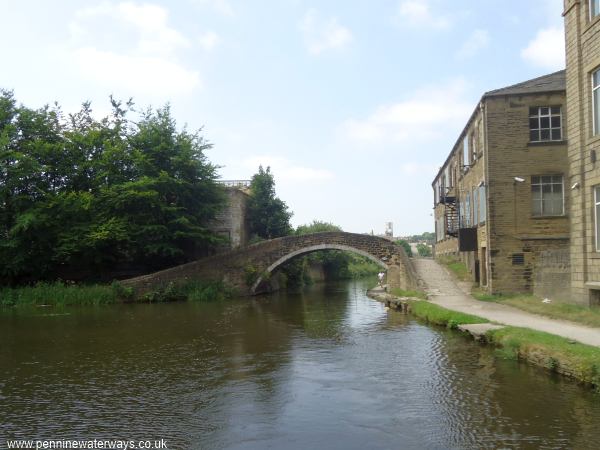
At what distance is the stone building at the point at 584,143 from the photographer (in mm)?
12523

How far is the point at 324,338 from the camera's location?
13.1m

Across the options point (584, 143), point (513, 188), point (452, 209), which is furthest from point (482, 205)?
point (452, 209)

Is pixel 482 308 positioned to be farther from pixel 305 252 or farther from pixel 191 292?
pixel 191 292

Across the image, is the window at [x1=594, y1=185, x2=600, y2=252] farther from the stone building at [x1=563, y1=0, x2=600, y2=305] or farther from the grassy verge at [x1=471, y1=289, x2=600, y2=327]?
the grassy verge at [x1=471, y1=289, x2=600, y2=327]

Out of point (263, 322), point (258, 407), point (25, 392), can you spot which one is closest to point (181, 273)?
point (263, 322)

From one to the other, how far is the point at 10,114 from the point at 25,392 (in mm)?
21043

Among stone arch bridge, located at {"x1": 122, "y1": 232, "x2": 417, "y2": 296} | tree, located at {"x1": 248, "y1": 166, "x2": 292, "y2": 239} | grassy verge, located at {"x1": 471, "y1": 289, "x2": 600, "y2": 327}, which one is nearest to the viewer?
grassy verge, located at {"x1": 471, "y1": 289, "x2": 600, "y2": 327}

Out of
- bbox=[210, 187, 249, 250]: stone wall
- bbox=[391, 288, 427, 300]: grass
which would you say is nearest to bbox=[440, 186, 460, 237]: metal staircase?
bbox=[391, 288, 427, 300]: grass

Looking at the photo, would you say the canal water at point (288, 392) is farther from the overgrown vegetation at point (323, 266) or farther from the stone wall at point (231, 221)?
the overgrown vegetation at point (323, 266)

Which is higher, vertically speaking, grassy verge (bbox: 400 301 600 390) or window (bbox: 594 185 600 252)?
window (bbox: 594 185 600 252)

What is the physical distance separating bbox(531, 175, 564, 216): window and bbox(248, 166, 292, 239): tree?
1828cm

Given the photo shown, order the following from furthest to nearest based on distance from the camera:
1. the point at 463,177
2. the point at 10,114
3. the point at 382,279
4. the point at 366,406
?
the point at 382,279, the point at 10,114, the point at 463,177, the point at 366,406

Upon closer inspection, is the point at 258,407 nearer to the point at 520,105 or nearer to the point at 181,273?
the point at 520,105

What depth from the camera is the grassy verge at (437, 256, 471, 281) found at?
879 inches
